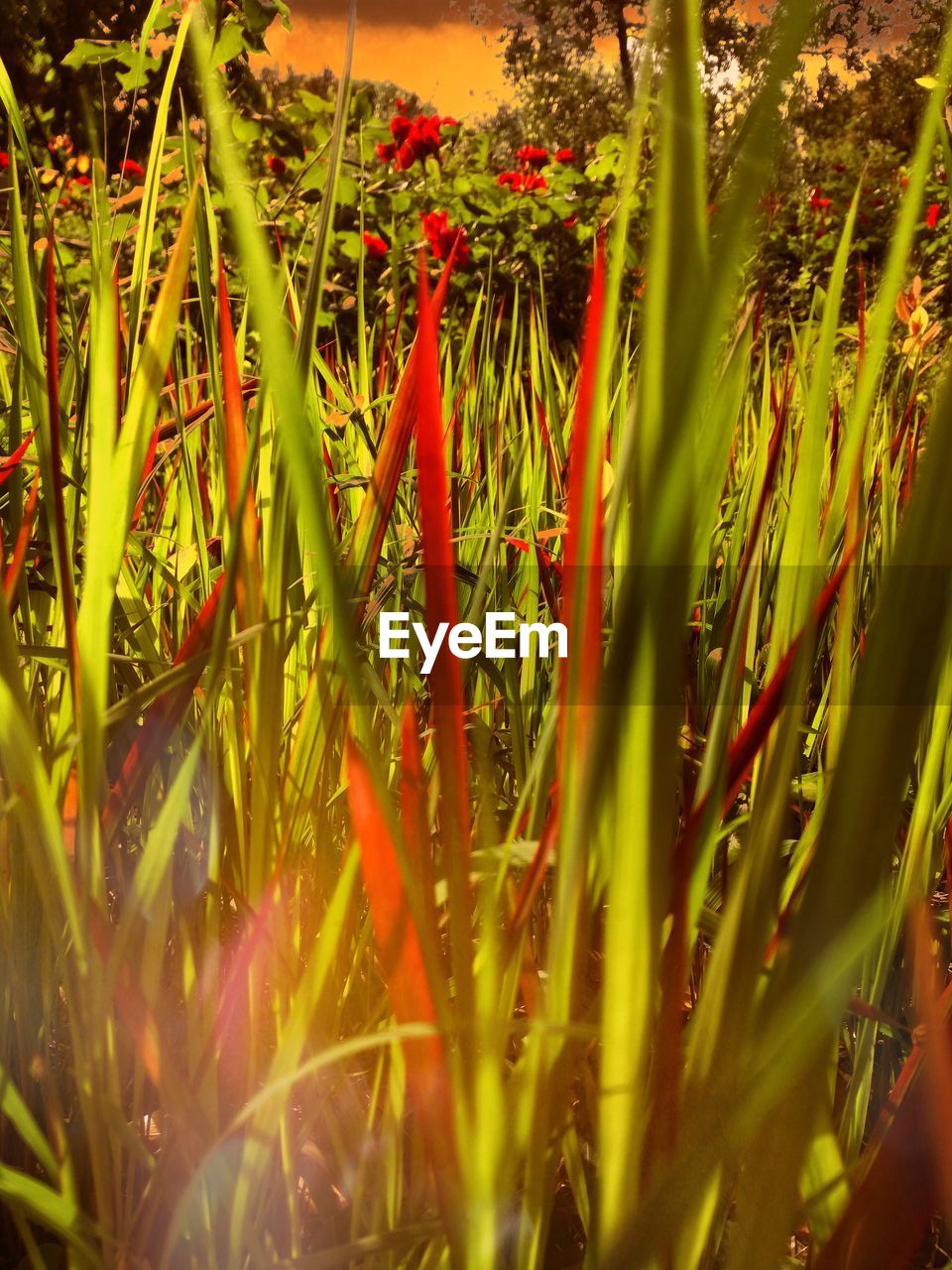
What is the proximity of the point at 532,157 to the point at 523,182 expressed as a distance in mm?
97

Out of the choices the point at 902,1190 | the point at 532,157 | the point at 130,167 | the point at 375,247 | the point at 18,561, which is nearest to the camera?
the point at 902,1190

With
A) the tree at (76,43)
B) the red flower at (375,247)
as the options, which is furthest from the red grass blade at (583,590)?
the red flower at (375,247)

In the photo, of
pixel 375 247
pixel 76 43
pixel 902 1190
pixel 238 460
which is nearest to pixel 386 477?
pixel 238 460

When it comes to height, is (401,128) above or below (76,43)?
above

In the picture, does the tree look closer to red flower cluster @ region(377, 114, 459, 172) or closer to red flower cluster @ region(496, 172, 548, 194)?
red flower cluster @ region(377, 114, 459, 172)

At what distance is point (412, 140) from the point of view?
9.46 feet

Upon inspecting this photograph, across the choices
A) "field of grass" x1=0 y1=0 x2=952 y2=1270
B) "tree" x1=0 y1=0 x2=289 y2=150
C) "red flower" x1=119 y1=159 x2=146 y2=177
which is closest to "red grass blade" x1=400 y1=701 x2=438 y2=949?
"field of grass" x1=0 y1=0 x2=952 y2=1270

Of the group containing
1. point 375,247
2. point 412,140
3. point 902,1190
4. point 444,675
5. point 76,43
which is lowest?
point 902,1190

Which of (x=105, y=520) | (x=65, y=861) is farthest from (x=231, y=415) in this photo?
(x=65, y=861)

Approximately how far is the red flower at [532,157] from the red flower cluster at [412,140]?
44cm

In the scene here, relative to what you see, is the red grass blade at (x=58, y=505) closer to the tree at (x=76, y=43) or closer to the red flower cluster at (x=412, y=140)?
the tree at (x=76, y=43)

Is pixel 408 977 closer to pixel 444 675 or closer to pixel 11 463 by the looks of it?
pixel 444 675

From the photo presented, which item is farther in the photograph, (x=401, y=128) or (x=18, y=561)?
(x=401, y=128)

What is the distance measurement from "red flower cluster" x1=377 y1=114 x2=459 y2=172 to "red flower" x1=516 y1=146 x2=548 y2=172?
0.44 m
